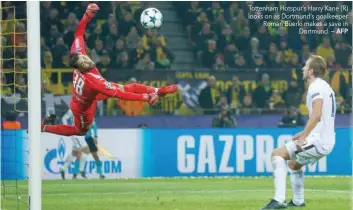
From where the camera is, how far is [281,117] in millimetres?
20859

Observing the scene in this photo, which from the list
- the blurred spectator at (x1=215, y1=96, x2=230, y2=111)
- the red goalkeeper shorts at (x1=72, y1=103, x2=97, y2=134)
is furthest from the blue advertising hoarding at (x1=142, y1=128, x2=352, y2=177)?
the red goalkeeper shorts at (x1=72, y1=103, x2=97, y2=134)

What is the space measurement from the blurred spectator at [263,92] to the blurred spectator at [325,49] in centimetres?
178

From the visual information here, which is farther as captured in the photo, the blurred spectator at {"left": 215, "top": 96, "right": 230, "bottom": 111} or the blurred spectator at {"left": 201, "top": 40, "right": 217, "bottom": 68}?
the blurred spectator at {"left": 201, "top": 40, "right": 217, "bottom": 68}

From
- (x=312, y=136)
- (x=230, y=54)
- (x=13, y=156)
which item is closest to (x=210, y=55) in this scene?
(x=230, y=54)

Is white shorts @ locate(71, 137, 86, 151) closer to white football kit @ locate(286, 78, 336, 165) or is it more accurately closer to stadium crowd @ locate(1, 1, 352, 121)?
stadium crowd @ locate(1, 1, 352, 121)

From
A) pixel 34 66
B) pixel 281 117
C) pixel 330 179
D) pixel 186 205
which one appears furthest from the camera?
pixel 281 117

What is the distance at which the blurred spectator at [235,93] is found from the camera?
2106 cm

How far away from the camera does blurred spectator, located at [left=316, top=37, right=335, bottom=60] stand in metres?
22.2

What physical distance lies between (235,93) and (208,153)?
2.20 metres

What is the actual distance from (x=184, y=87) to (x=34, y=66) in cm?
1131

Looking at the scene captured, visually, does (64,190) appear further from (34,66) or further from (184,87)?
(34,66)

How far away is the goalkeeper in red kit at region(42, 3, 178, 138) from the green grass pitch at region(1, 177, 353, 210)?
1225mm

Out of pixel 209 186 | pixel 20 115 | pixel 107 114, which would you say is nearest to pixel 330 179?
pixel 209 186

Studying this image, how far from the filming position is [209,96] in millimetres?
20766
